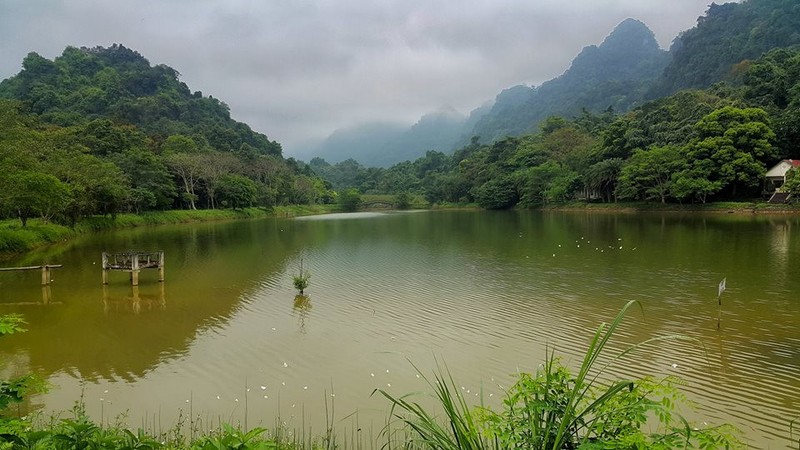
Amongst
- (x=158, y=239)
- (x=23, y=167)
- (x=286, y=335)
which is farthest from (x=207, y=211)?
(x=286, y=335)

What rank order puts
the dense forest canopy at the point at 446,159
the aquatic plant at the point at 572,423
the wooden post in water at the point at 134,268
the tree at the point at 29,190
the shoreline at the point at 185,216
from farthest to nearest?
the dense forest canopy at the point at 446,159 < the shoreline at the point at 185,216 < the tree at the point at 29,190 < the wooden post in water at the point at 134,268 < the aquatic plant at the point at 572,423

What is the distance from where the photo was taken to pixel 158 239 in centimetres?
3378

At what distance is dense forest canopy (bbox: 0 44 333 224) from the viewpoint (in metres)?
25.7

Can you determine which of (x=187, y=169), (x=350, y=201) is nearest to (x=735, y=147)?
(x=187, y=169)

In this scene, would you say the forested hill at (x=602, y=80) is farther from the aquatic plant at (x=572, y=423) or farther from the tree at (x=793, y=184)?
the aquatic plant at (x=572, y=423)

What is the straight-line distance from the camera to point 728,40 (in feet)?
331

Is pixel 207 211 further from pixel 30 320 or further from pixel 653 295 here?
pixel 653 295

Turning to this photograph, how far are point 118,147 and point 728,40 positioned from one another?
117 meters

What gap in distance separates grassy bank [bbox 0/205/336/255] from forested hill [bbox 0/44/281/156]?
18.5m

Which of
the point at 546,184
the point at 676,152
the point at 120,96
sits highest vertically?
the point at 120,96

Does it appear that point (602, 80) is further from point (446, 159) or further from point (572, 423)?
point (572, 423)

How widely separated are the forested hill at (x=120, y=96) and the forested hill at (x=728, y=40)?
9742cm

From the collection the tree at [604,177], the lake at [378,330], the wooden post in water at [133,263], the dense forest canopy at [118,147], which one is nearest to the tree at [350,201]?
the dense forest canopy at [118,147]

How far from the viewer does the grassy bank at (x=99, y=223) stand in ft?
80.7
